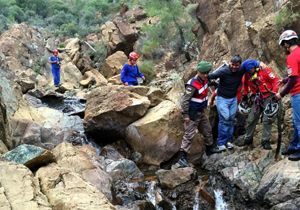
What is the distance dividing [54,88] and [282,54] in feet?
43.8

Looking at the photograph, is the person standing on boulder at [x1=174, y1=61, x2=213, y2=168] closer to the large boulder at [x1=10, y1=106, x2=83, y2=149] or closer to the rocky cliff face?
the rocky cliff face

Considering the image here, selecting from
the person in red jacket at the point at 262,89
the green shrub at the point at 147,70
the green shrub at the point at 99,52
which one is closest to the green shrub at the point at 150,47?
the green shrub at the point at 147,70

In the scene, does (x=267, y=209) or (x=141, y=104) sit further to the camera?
(x=141, y=104)

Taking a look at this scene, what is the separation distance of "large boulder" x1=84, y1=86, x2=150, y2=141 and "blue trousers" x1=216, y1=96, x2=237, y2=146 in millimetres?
1989

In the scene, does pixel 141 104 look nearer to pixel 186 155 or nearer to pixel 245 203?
pixel 186 155

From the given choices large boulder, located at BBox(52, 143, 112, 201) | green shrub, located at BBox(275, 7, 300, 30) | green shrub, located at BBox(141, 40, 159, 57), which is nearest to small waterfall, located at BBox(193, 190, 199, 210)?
large boulder, located at BBox(52, 143, 112, 201)

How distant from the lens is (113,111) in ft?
32.4

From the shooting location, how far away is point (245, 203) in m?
7.54

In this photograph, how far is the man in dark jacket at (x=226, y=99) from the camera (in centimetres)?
858

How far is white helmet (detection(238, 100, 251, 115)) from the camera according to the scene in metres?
8.79

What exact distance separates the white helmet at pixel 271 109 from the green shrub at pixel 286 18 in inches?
106

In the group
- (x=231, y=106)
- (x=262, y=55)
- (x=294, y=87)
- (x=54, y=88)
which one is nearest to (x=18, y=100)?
(x=231, y=106)

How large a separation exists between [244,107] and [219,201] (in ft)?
6.95

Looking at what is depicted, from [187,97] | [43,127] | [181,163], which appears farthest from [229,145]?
[43,127]
